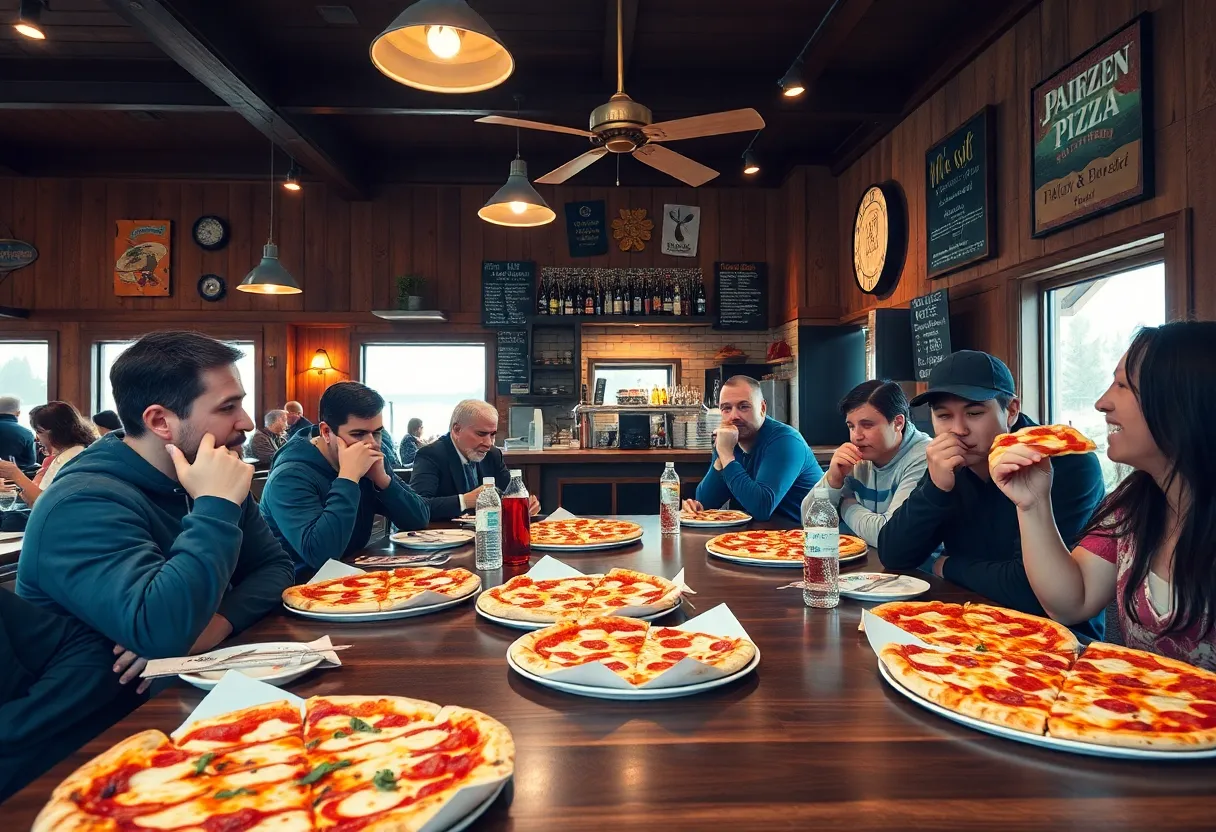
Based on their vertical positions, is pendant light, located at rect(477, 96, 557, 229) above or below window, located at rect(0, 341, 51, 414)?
above

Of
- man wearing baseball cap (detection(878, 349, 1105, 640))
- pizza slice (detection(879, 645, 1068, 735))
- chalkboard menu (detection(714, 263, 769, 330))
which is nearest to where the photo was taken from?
pizza slice (detection(879, 645, 1068, 735))

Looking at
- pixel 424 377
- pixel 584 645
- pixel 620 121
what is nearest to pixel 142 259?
pixel 424 377

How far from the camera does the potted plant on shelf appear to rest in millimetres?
7424

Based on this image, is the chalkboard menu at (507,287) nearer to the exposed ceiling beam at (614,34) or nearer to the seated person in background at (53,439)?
the exposed ceiling beam at (614,34)

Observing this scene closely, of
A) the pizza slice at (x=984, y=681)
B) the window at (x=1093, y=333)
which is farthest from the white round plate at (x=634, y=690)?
the window at (x=1093, y=333)

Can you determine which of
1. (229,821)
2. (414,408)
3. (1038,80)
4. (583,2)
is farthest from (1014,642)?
(414,408)

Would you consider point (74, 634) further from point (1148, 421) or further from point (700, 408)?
point (700, 408)

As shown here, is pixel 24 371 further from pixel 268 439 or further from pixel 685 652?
pixel 685 652

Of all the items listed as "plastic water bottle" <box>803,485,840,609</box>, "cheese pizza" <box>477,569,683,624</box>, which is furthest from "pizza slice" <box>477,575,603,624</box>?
"plastic water bottle" <box>803,485,840,609</box>

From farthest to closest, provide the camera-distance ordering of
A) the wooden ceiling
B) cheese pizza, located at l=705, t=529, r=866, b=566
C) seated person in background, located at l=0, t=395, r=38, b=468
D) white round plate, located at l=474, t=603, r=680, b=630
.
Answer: seated person in background, located at l=0, t=395, r=38, b=468, the wooden ceiling, cheese pizza, located at l=705, t=529, r=866, b=566, white round plate, located at l=474, t=603, r=680, b=630

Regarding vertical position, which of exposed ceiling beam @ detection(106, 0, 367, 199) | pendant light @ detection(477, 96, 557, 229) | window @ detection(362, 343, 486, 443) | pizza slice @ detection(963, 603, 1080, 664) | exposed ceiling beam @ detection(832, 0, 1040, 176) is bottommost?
pizza slice @ detection(963, 603, 1080, 664)

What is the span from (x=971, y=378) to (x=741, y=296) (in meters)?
5.92

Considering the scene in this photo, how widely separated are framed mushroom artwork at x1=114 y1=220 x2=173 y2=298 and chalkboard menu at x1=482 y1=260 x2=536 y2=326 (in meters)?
3.46

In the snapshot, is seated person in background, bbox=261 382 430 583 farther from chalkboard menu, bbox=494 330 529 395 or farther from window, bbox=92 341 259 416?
window, bbox=92 341 259 416
